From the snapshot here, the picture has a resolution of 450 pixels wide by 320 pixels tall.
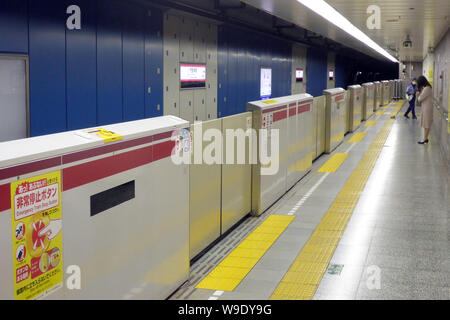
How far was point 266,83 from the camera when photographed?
17094 mm

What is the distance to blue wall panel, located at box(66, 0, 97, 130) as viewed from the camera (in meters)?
7.41

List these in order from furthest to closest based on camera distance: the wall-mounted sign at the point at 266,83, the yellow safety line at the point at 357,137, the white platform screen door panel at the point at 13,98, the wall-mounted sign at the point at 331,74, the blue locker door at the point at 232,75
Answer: the wall-mounted sign at the point at 331,74, the wall-mounted sign at the point at 266,83, the yellow safety line at the point at 357,137, the blue locker door at the point at 232,75, the white platform screen door panel at the point at 13,98

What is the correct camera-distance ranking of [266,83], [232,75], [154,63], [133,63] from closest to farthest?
[133,63], [154,63], [232,75], [266,83]

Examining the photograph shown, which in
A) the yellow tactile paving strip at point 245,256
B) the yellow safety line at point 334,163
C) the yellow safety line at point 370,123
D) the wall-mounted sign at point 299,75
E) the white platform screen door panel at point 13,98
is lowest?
the yellow tactile paving strip at point 245,256

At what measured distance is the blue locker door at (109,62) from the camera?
26.6 ft

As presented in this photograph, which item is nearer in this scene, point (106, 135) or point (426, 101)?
point (106, 135)

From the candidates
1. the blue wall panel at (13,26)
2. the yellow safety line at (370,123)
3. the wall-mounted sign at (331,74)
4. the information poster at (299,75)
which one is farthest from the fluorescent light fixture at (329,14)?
the wall-mounted sign at (331,74)

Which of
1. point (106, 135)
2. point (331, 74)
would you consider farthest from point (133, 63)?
point (331, 74)

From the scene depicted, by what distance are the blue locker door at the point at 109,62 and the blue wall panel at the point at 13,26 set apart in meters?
1.58

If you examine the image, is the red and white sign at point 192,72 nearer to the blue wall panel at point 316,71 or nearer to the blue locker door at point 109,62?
the blue locker door at point 109,62

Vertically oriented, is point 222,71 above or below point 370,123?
above

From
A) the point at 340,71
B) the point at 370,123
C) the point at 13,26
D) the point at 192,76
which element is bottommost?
the point at 370,123

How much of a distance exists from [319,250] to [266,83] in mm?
11826

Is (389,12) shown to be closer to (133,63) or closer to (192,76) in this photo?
(192,76)
